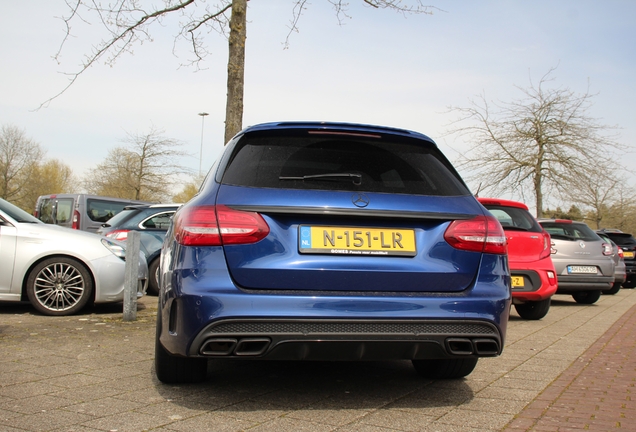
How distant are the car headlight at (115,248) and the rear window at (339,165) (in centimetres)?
500

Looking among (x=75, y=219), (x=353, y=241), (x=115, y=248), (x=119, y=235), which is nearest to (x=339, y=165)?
(x=353, y=241)

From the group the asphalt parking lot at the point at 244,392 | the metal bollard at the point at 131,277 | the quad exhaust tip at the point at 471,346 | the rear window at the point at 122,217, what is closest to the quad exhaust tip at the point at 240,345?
the asphalt parking lot at the point at 244,392

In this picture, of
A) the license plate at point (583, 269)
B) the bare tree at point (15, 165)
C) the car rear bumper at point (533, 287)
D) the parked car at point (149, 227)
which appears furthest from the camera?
the bare tree at point (15, 165)

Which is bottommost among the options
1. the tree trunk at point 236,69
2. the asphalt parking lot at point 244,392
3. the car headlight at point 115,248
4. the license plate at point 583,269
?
the asphalt parking lot at point 244,392

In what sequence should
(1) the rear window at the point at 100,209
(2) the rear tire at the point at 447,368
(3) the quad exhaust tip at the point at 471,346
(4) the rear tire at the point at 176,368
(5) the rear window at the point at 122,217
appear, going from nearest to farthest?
(3) the quad exhaust tip at the point at 471,346, (4) the rear tire at the point at 176,368, (2) the rear tire at the point at 447,368, (5) the rear window at the point at 122,217, (1) the rear window at the point at 100,209

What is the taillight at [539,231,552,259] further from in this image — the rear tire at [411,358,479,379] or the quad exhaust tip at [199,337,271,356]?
the quad exhaust tip at [199,337,271,356]

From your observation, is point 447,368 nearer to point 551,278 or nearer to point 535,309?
point 551,278

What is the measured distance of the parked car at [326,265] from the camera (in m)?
3.40

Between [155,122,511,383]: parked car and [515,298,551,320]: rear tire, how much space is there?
5.79 metres

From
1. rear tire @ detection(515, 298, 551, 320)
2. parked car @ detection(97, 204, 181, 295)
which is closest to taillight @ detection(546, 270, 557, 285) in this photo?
rear tire @ detection(515, 298, 551, 320)

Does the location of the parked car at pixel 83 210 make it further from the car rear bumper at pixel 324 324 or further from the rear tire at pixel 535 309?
the car rear bumper at pixel 324 324

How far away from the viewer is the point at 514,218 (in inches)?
364

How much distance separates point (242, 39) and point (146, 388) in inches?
238

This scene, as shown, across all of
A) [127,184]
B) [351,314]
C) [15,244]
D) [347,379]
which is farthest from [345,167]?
[127,184]
